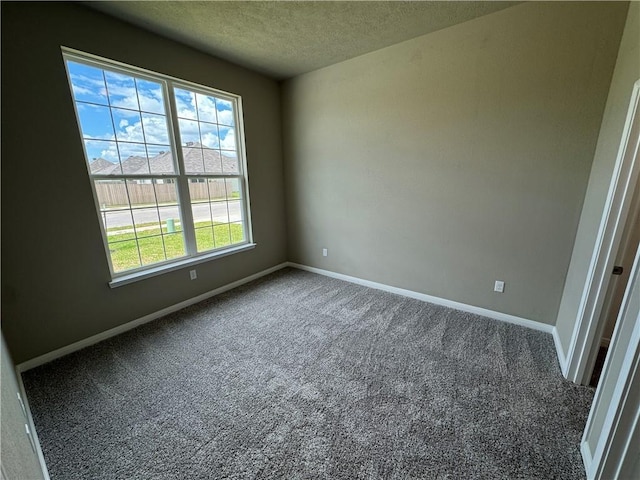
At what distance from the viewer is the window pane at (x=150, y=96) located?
2.47 meters

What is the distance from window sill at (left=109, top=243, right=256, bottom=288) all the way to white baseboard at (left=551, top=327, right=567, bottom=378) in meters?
3.34

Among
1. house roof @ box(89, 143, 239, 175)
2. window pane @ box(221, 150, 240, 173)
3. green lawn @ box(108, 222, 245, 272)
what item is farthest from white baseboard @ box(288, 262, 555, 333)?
house roof @ box(89, 143, 239, 175)

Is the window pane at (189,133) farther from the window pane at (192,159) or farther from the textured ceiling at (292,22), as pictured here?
the textured ceiling at (292,22)

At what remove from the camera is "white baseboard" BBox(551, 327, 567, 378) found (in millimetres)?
1907

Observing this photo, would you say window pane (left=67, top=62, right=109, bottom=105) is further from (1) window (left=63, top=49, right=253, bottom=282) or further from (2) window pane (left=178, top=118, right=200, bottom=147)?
(2) window pane (left=178, top=118, right=200, bottom=147)

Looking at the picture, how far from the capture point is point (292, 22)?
2.25 metres

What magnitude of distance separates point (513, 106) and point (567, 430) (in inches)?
93.3

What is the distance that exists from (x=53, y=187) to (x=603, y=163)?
4032 mm

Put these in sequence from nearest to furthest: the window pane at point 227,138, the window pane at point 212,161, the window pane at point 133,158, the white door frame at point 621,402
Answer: the white door frame at point 621,402
the window pane at point 133,158
the window pane at point 212,161
the window pane at point 227,138

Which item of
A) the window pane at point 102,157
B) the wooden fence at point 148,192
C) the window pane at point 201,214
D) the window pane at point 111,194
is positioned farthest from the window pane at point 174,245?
the window pane at point 102,157

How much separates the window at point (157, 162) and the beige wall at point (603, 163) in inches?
133

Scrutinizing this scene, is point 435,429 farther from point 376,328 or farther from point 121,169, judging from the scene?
point 121,169

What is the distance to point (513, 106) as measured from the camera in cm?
225

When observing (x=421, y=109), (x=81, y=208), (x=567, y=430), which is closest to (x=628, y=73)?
(x=421, y=109)
